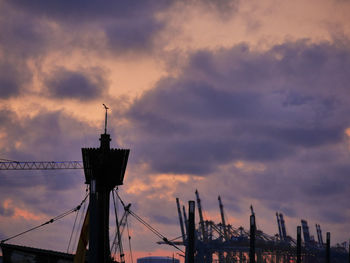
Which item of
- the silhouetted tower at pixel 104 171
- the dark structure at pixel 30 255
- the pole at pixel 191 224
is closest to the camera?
the silhouetted tower at pixel 104 171

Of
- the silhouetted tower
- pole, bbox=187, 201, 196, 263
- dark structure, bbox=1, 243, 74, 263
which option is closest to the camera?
the silhouetted tower

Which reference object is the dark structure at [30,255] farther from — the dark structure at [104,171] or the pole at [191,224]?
the pole at [191,224]

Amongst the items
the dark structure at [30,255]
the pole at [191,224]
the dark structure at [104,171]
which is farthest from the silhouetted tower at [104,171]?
the dark structure at [30,255]

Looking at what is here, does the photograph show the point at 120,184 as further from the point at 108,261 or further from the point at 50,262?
the point at 50,262

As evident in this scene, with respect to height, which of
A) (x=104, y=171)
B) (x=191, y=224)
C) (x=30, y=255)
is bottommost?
(x=30, y=255)

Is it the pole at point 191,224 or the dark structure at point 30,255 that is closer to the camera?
the pole at point 191,224

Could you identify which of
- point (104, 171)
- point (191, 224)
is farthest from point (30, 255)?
point (191, 224)

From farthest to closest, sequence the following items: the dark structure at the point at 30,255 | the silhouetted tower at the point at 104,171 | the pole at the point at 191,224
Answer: the dark structure at the point at 30,255, the pole at the point at 191,224, the silhouetted tower at the point at 104,171

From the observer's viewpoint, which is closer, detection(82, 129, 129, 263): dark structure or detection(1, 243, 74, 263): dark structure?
detection(82, 129, 129, 263): dark structure

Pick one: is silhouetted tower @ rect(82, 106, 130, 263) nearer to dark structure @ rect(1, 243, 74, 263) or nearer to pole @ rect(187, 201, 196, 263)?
pole @ rect(187, 201, 196, 263)

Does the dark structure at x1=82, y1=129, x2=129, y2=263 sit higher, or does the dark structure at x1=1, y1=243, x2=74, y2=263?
the dark structure at x1=82, y1=129, x2=129, y2=263

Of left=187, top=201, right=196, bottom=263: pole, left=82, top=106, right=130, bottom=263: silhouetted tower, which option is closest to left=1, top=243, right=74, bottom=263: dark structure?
left=82, top=106, right=130, bottom=263: silhouetted tower

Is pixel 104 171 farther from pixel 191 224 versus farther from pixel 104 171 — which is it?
pixel 191 224

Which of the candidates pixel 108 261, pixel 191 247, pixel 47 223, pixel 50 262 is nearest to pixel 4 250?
pixel 50 262
